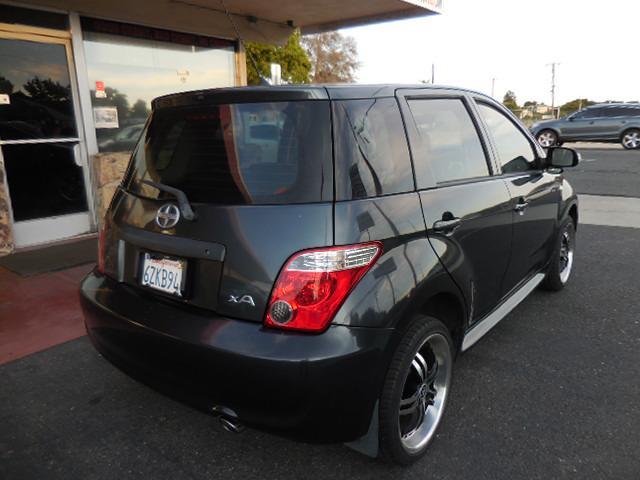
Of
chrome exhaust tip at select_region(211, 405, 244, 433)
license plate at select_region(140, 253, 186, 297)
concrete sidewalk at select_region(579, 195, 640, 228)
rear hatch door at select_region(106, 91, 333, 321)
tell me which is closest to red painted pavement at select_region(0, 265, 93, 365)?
rear hatch door at select_region(106, 91, 333, 321)

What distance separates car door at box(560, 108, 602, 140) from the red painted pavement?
65.0 ft

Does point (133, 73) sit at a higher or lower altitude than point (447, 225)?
higher

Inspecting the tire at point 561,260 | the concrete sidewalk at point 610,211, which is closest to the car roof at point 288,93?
the tire at point 561,260

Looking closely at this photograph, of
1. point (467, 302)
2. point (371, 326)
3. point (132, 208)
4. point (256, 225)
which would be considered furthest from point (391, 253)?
point (132, 208)

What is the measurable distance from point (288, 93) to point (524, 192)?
6.49 ft

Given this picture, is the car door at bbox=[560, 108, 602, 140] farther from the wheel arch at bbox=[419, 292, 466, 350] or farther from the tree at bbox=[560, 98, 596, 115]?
the tree at bbox=[560, 98, 596, 115]

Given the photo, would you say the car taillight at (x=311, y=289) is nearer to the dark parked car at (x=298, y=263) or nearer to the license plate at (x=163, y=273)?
the dark parked car at (x=298, y=263)

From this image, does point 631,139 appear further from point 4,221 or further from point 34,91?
point 4,221

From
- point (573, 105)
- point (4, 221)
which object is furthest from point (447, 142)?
point (573, 105)

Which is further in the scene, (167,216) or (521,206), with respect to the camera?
(521,206)

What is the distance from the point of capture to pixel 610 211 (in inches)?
309

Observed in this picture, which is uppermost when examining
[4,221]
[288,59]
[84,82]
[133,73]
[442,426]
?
[288,59]

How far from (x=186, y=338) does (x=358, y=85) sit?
52.8 inches

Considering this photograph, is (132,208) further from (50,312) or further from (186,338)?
(50,312)
